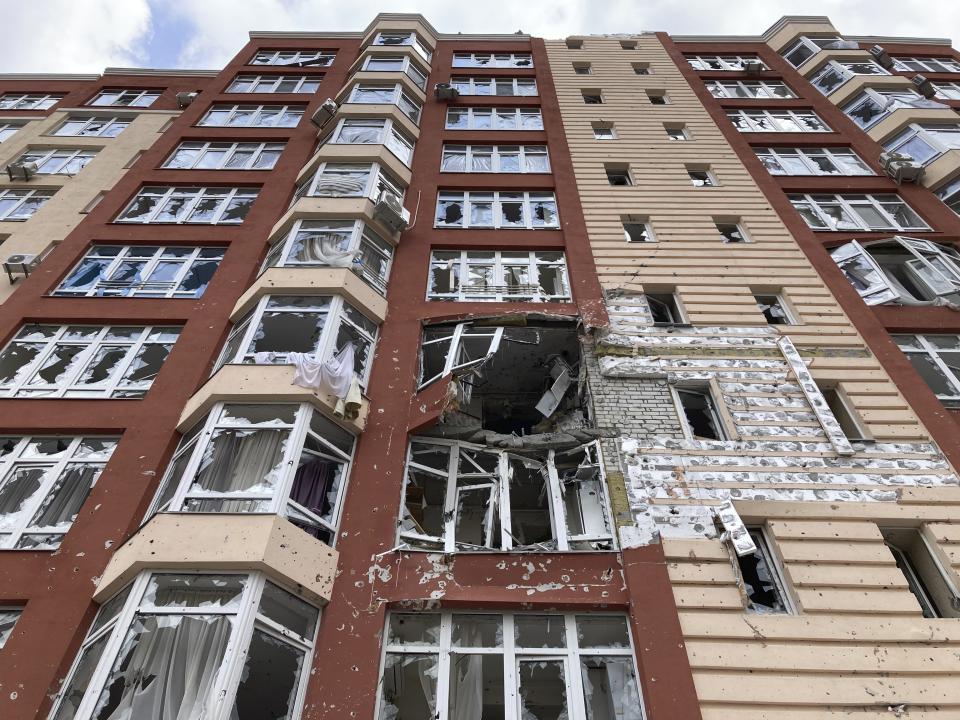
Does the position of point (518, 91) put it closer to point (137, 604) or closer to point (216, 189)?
point (216, 189)

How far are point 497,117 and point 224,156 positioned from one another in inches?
376

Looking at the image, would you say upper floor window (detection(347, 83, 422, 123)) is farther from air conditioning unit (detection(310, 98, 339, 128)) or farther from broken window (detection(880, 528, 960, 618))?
broken window (detection(880, 528, 960, 618))

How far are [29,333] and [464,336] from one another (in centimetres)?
977

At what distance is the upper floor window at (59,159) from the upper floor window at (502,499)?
18.6 m

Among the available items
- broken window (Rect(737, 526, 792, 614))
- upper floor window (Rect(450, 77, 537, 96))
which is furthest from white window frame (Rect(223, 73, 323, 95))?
broken window (Rect(737, 526, 792, 614))

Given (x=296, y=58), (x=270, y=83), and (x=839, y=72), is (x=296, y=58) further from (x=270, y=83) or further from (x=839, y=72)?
(x=839, y=72)

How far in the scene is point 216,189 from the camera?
1888 centimetres

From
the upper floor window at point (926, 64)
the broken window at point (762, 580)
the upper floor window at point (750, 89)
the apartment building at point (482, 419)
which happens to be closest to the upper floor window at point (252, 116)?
the apartment building at point (482, 419)

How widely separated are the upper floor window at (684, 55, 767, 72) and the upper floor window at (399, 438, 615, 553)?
22.5 metres

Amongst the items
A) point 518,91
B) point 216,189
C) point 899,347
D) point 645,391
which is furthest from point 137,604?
point 518,91

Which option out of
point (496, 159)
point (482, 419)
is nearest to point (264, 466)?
point (482, 419)

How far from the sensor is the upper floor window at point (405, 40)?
2586 centimetres

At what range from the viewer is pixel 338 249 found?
14.9 meters

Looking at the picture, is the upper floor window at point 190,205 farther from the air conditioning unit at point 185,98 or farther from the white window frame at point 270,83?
the air conditioning unit at point 185,98
